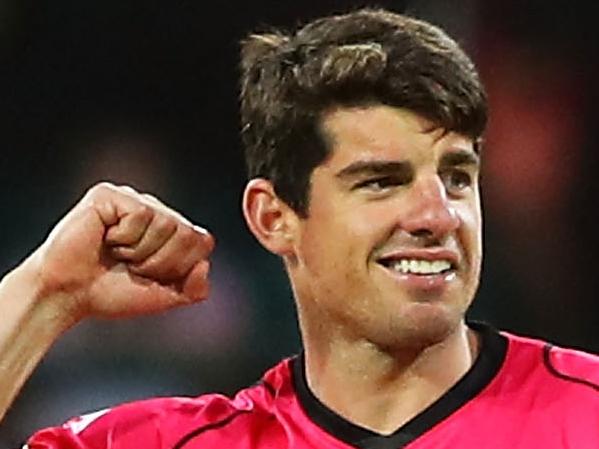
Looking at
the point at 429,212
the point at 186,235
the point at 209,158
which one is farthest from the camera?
the point at 209,158

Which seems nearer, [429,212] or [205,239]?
[429,212]

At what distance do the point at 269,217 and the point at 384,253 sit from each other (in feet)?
0.67

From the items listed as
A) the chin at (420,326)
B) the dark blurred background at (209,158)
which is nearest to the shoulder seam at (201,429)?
the chin at (420,326)

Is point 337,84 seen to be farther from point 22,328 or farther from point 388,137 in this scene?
point 22,328

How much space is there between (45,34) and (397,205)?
1547 mm

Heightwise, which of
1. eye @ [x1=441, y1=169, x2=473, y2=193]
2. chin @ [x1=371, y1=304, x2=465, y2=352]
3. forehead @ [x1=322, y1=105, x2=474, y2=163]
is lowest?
chin @ [x1=371, y1=304, x2=465, y2=352]

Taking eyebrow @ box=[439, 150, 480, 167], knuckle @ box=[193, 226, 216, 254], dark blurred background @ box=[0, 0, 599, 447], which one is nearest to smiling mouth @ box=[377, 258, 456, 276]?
eyebrow @ box=[439, 150, 480, 167]

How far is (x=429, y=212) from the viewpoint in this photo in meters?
1.38

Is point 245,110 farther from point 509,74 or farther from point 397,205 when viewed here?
point 509,74

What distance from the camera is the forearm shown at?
1.51m

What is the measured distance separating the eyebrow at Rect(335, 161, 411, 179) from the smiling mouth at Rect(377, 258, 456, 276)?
0.30 ft

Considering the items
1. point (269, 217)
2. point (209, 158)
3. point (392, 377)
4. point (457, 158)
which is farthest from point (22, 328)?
point (209, 158)

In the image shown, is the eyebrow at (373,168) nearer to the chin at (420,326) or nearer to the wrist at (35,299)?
the chin at (420,326)

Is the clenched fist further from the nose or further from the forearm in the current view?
the nose
